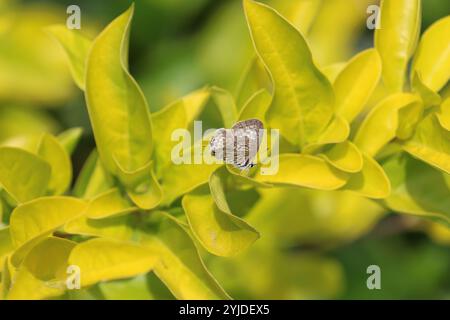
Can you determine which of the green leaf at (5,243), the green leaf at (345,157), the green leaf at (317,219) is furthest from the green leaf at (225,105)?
Answer: the green leaf at (317,219)

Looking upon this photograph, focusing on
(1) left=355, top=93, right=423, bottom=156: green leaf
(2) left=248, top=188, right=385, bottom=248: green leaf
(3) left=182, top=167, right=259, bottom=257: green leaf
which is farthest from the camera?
(2) left=248, top=188, right=385, bottom=248: green leaf

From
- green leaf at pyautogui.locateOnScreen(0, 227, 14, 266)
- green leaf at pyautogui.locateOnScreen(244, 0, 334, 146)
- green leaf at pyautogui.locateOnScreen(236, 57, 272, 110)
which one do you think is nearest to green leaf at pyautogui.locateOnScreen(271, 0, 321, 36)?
green leaf at pyautogui.locateOnScreen(236, 57, 272, 110)

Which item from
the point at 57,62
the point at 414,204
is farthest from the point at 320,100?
the point at 57,62

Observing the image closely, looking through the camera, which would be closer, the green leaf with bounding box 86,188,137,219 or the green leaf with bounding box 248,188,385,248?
the green leaf with bounding box 86,188,137,219

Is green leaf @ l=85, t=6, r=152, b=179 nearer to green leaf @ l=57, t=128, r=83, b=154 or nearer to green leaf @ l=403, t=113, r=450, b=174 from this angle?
green leaf @ l=57, t=128, r=83, b=154

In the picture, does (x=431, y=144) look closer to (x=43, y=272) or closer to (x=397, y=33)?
(x=397, y=33)
